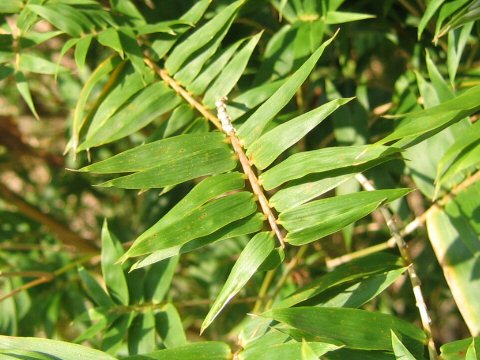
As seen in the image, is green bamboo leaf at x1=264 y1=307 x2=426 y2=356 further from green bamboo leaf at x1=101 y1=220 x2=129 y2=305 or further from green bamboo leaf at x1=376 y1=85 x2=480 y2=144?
green bamboo leaf at x1=101 y1=220 x2=129 y2=305

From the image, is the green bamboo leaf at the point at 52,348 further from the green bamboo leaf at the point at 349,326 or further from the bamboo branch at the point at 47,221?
the bamboo branch at the point at 47,221

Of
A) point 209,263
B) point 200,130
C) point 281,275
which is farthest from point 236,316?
point 200,130

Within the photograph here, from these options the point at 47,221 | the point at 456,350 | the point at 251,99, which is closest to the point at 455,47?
the point at 251,99

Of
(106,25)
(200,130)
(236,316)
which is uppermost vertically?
(106,25)

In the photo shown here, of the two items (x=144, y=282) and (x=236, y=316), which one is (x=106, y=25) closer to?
(x=144, y=282)

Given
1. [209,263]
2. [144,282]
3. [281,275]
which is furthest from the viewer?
[209,263]

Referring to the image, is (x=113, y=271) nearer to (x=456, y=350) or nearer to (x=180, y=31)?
(x=180, y=31)
